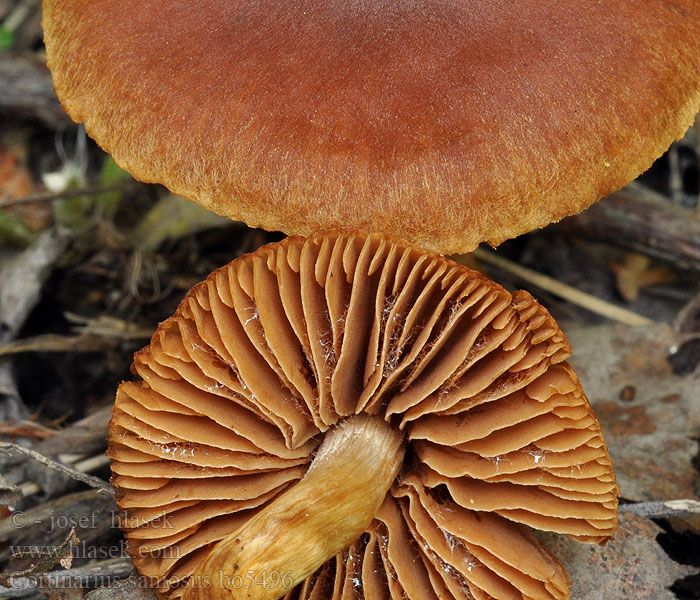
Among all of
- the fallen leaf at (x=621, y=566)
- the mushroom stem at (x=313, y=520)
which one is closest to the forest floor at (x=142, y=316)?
the fallen leaf at (x=621, y=566)

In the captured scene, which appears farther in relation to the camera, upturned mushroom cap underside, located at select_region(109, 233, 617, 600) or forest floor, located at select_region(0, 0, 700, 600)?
forest floor, located at select_region(0, 0, 700, 600)

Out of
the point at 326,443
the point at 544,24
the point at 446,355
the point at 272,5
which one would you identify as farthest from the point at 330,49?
the point at 326,443

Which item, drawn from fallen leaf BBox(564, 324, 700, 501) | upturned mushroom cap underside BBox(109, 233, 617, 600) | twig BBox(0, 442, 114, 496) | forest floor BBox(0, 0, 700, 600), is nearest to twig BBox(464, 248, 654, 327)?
forest floor BBox(0, 0, 700, 600)

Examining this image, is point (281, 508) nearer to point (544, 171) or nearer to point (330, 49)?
point (544, 171)

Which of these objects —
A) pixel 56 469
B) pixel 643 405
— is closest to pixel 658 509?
pixel 643 405

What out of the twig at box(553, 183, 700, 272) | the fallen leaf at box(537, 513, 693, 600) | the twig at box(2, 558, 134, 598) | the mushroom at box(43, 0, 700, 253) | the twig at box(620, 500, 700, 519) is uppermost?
the mushroom at box(43, 0, 700, 253)

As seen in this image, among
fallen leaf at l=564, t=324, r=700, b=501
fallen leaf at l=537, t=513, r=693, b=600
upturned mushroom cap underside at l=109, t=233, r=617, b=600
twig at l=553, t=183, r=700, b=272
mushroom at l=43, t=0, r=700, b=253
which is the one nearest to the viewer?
upturned mushroom cap underside at l=109, t=233, r=617, b=600

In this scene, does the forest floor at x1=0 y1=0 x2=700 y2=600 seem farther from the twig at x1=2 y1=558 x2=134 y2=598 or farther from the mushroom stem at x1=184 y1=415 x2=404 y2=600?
the mushroom stem at x1=184 y1=415 x2=404 y2=600
